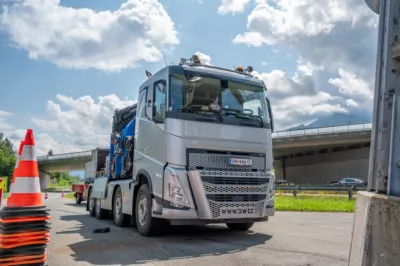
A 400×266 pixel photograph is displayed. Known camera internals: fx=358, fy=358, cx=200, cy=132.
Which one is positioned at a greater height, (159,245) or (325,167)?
(325,167)

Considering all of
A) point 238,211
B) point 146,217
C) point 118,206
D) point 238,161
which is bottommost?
point 118,206

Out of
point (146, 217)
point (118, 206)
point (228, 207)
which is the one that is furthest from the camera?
point (118, 206)

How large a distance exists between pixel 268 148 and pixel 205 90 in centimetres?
188

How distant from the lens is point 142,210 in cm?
784

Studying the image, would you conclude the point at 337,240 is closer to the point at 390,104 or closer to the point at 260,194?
the point at 260,194

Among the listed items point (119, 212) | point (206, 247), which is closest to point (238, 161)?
point (206, 247)

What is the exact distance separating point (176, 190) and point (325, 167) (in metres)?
53.5

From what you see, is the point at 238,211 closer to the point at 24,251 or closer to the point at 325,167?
the point at 24,251

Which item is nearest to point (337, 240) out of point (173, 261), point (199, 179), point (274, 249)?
point (274, 249)

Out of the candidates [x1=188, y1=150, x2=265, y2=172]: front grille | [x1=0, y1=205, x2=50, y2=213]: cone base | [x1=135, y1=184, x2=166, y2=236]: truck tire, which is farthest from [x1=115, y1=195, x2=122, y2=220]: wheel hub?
[x1=0, y1=205, x2=50, y2=213]: cone base

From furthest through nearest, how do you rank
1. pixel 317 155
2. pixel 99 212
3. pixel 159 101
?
pixel 317 155 < pixel 99 212 < pixel 159 101

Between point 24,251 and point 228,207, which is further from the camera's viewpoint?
point 228,207

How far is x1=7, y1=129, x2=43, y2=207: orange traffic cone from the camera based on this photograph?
12.8 ft

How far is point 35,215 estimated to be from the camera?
12.3ft
